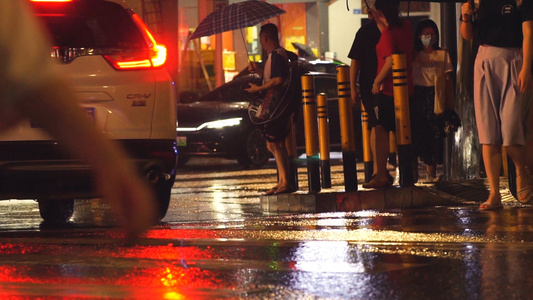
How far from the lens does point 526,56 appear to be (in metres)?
8.02

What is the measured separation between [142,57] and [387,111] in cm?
279

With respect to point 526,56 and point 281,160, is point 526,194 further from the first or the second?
point 281,160

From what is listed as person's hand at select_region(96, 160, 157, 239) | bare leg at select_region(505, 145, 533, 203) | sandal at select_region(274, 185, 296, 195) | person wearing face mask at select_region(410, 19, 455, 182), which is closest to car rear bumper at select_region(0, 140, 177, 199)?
sandal at select_region(274, 185, 296, 195)

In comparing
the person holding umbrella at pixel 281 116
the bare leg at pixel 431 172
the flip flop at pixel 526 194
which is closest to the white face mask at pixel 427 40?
the bare leg at pixel 431 172

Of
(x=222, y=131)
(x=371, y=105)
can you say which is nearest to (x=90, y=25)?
(x=371, y=105)

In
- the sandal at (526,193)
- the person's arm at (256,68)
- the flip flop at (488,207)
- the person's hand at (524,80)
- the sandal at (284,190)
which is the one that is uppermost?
the person's hand at (524,80)

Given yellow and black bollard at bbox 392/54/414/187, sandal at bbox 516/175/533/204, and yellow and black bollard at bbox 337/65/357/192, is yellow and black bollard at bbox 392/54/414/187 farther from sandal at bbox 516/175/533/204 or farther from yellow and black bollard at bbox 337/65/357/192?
sandal at bbox 516/175/533/204

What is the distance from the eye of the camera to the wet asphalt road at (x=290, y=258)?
4.77 m

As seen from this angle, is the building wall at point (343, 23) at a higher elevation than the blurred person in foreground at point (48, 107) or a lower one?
lower

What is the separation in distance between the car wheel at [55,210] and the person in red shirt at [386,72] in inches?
111

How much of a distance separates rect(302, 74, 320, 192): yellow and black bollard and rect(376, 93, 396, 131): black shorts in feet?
2.05

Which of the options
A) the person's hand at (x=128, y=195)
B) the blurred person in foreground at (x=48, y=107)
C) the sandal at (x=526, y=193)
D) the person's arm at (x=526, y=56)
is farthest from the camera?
the sandal at (x=526, y=193)

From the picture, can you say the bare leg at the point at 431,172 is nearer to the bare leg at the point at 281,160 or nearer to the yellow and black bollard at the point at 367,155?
the yellow and black bollard at the point at 367,155

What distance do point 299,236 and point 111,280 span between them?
1848 mm
